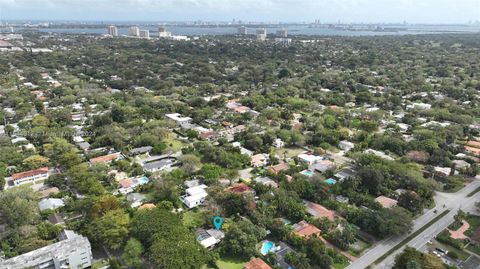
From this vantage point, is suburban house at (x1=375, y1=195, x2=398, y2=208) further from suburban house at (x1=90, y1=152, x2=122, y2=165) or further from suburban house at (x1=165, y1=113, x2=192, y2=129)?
suburban house at (x1=165, y1=113, x2=192, y2=129)

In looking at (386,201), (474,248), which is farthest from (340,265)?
(474,248)

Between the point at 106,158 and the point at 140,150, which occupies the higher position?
the point at 140,150

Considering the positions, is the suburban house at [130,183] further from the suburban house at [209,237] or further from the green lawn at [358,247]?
the green lawn at [358,247]

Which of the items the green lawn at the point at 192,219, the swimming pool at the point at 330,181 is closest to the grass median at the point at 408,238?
the swimming pool at the point at 330,181

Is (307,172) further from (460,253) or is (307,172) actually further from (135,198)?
(135,198)

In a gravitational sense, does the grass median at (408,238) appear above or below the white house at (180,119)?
below

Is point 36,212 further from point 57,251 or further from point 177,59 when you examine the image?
point 177,59

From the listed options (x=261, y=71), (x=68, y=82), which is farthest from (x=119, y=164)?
(x=261, y=71)
